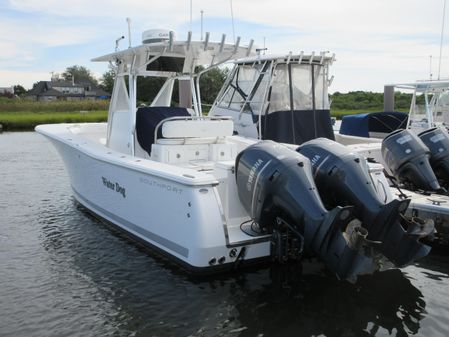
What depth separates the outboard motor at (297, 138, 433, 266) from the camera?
454cm

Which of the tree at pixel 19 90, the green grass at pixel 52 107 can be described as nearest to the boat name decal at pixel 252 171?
the green grass at pixel 52 107

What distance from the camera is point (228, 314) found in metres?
4.46

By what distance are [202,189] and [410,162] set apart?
11.6 ft

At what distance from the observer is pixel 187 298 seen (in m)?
4.75

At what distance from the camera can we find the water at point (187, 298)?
424 cm

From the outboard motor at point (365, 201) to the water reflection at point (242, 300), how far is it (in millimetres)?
545

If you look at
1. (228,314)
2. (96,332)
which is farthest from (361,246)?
(96,332)

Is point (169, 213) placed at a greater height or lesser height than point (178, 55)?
lesser

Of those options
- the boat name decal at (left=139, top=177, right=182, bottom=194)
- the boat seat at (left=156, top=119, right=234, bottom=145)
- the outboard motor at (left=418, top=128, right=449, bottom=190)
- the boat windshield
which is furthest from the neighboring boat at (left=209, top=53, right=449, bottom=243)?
the boat name decal at (left=139, top=177, right=182, bottom=194)

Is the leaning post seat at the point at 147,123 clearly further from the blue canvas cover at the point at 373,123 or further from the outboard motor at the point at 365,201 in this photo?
the blue canvas cover at the point at 373,123

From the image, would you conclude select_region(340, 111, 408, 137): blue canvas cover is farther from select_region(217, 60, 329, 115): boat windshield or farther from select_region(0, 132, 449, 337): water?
select_region(0, 132, 449, 337): water

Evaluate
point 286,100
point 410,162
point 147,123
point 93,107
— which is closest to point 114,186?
point 147,123

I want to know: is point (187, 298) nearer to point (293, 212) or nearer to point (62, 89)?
point (293, 212)

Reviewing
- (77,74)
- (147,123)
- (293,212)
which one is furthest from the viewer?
(77,74)
